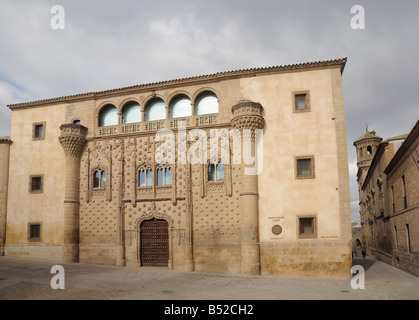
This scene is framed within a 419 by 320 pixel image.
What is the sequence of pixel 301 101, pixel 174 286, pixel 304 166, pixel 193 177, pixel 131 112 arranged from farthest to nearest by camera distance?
1. pixel 131 112
2. pixel 193 177
3. pixel 301 101
4. pixel 304 166
5. pixel 174 286

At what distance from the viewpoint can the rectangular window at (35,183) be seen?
76.3 feet

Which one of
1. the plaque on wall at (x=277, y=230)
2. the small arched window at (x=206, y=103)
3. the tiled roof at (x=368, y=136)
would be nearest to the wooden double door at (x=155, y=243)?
the plaque on wall at (x=277, y=230)

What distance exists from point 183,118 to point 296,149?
261 inches

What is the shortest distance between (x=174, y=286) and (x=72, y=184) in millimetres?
10382

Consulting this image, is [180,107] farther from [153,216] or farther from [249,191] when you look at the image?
[249,191]

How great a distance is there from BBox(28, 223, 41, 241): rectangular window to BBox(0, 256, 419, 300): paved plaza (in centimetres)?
313

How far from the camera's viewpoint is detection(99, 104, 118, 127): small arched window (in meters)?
22.8

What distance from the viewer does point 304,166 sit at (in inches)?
754

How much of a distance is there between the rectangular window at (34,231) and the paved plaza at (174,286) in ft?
10.3

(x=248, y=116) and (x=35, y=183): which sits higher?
(x=248, y=116)

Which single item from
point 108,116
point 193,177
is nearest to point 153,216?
point 193,177

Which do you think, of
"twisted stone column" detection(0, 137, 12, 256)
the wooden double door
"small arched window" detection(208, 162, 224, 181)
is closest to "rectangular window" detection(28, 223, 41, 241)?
"twisted stone column" detection(0, 137, 12, 256)
